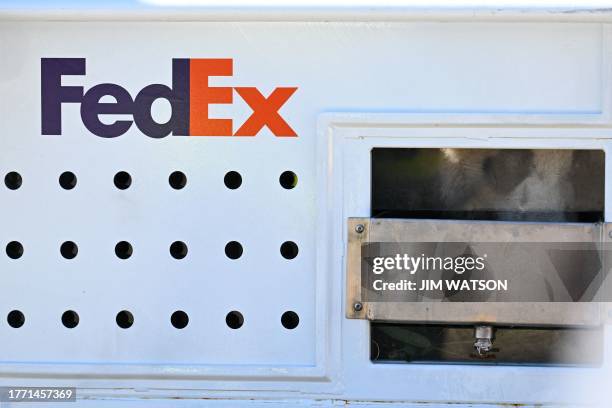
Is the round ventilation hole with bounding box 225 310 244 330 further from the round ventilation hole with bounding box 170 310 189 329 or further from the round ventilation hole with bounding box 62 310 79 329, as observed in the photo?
the round ventilation hole with bounding box 62 310 79 329

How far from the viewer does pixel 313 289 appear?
2359mm

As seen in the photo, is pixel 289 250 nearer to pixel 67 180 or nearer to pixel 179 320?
pixel 179 320

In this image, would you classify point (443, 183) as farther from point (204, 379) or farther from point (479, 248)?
point (204, 379)

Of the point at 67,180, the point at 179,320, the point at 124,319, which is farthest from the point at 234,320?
the point at 67,180

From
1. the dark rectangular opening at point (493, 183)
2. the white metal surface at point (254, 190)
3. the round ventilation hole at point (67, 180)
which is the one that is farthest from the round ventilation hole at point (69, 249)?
the dark rectangular opening at point (493, 183)

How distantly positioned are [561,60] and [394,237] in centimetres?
62

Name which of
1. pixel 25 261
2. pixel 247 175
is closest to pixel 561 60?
pixel 247 175

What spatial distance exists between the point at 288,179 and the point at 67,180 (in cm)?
59

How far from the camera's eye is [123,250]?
7.86ft

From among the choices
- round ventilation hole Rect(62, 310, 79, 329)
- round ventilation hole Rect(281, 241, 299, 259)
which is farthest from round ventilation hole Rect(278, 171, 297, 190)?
round ventilation hole Rect(62, 310, 79, 329)

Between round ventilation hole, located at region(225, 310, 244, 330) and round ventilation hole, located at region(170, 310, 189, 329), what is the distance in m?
0.11

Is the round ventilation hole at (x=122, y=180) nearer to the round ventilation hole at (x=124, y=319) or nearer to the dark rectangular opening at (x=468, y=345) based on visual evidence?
the round ventilation hole at (x=124, y=319)

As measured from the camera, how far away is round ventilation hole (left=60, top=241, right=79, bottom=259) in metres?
2.40

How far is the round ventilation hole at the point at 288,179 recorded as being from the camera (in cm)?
237
